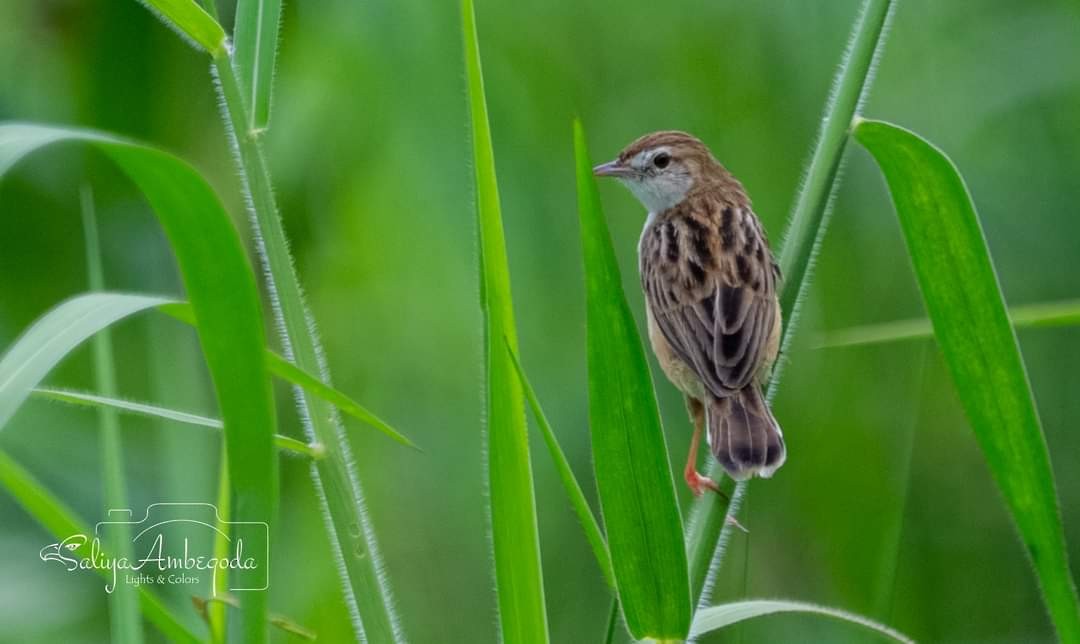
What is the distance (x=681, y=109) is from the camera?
4660mm

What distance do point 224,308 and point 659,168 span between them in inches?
107

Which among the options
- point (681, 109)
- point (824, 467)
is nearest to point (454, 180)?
point (681, 109)

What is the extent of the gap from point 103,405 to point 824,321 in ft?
Answer: 9.70

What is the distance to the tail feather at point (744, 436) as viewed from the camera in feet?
8.16

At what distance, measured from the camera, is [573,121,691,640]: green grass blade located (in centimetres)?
176

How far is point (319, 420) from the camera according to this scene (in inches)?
82.4

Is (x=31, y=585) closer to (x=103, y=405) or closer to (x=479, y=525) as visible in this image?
(x=479, y=525)

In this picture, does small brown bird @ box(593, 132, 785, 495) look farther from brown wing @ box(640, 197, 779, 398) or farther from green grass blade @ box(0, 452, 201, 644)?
green grass blade @ box(0, 452, 201, 644)

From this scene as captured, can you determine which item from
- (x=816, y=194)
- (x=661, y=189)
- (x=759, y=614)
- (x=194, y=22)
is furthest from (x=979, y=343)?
(x=661, y=189)

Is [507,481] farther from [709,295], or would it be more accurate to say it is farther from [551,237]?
[551,237]

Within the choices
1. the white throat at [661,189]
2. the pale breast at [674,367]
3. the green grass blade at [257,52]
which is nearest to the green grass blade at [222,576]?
the green grass blade at [257,52]

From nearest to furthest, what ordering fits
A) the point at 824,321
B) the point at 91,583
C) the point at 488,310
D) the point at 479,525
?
the point at 488,310 → the point at 91,583 → the point at 824,321 → the point at 479,525

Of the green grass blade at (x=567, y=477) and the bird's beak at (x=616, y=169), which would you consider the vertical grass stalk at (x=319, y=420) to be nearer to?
the green grass blade at (x=567, y=477)

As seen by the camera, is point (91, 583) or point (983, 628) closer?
point (91, 583)
